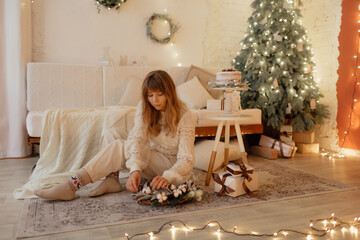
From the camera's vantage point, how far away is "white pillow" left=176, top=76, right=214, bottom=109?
3.94 metres

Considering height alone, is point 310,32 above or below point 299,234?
above

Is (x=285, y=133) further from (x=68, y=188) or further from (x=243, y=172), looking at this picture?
(x=68, y=188)

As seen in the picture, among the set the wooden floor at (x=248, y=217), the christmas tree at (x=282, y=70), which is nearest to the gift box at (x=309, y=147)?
the christmas tree at (x=282, y=70)

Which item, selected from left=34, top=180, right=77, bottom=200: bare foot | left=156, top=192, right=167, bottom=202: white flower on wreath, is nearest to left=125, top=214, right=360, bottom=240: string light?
left=156, top=192, right=167, bottom=202: white flower on wreath

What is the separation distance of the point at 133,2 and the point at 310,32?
244 cm

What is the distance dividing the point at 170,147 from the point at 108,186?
1.62ft

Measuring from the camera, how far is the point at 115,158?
2109mm

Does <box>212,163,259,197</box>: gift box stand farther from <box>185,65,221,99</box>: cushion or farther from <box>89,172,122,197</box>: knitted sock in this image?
<box>185,65,221,99</box>: cushion

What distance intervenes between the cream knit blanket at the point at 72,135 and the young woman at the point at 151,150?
2.37ft

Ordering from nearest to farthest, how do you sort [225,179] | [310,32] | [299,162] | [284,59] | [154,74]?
[154,74], [225,179], [299,162], [284,59], [310,32]

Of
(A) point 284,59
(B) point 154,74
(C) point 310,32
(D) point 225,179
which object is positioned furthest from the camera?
(C) point 310,32

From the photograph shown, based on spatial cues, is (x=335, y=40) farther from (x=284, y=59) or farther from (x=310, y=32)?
(x=284, y=59)

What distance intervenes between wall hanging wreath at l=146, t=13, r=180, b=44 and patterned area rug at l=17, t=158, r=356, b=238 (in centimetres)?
246

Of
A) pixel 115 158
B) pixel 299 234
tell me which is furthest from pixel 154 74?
pixel 299 234
